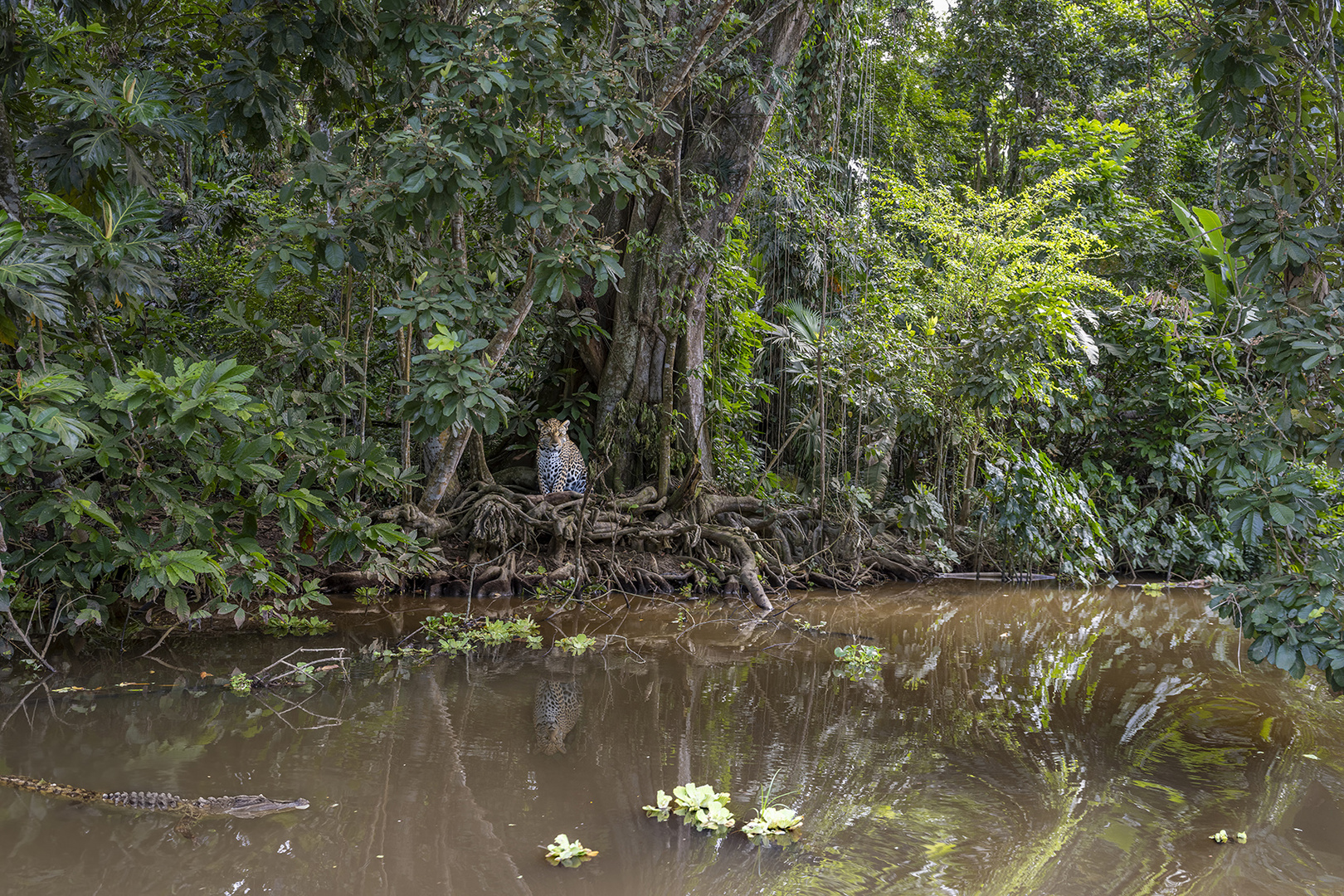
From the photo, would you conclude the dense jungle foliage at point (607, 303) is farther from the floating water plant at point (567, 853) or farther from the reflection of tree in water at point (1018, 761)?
the floating water plant at point (567, 853)

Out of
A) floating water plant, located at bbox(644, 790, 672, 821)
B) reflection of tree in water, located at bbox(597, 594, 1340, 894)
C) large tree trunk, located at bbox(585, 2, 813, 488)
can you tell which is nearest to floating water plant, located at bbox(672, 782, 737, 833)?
floating water plant, located at bbox(644, 790, 672, 821)

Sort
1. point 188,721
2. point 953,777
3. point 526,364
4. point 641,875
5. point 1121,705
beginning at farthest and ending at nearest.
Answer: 1. point 526,364
2. point 1121,705
3. point 188,721
4. point 953,777
5. point 641,875

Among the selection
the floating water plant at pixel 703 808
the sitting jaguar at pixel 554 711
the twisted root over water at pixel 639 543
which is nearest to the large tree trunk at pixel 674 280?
the twisted root over water at pixel 639 543

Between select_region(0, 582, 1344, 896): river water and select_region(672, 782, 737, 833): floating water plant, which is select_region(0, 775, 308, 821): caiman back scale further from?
select_region(672, 782, 737, 833): floating water plant

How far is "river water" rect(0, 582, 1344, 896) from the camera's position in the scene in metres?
2.35

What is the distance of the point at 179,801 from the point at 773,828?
5.55 feet

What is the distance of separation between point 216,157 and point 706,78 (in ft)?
15.5

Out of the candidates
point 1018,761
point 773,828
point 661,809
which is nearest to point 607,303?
point 1018,761

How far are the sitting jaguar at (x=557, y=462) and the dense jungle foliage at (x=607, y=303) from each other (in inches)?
10.6

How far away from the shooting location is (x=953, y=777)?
3.11 m

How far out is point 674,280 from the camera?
6.73 meters

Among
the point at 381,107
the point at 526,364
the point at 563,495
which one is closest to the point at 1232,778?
the point at 563,495

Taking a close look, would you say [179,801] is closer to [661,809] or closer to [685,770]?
[661,809]

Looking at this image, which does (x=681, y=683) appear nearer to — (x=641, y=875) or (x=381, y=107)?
(x=641, y=875)
